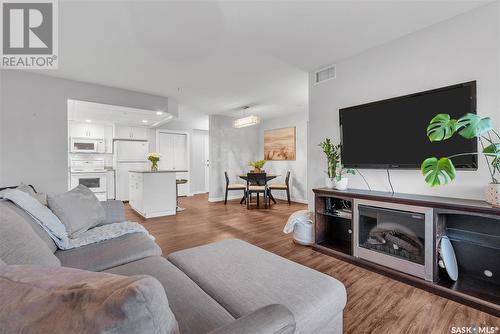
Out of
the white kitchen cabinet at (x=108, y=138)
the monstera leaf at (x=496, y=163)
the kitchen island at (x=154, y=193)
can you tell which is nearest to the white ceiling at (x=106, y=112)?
the white kitchen cabinet at (x=108, y=138)

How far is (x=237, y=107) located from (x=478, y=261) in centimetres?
494

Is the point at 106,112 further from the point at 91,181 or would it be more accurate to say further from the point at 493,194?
the point at 493,194

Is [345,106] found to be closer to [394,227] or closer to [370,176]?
[370,176]

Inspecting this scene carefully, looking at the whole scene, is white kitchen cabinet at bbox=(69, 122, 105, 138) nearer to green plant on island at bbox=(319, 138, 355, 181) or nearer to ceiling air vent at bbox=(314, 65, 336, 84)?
ceiling air vent at bbox=(314, 65, 336, 84)

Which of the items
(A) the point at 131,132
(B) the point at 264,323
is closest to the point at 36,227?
(B) the point at 264,323

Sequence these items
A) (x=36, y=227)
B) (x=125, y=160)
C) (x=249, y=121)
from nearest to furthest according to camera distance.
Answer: (x=36, y=227) → (x=249, y=121) → (x=125, y=160)

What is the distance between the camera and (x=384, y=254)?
88.1 inches

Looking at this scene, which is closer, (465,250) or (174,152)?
(465,250)

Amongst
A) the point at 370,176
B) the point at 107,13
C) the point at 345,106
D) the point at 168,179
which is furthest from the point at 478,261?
the point at 168,179

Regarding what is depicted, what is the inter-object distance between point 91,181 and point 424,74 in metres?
6.70

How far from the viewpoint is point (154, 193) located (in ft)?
14.9

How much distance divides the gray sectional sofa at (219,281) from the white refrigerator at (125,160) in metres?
5.15

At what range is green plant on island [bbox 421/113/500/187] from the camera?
1.64 metres

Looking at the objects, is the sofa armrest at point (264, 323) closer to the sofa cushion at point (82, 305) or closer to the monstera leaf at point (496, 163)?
the sofa cushion at point (82, 305)
